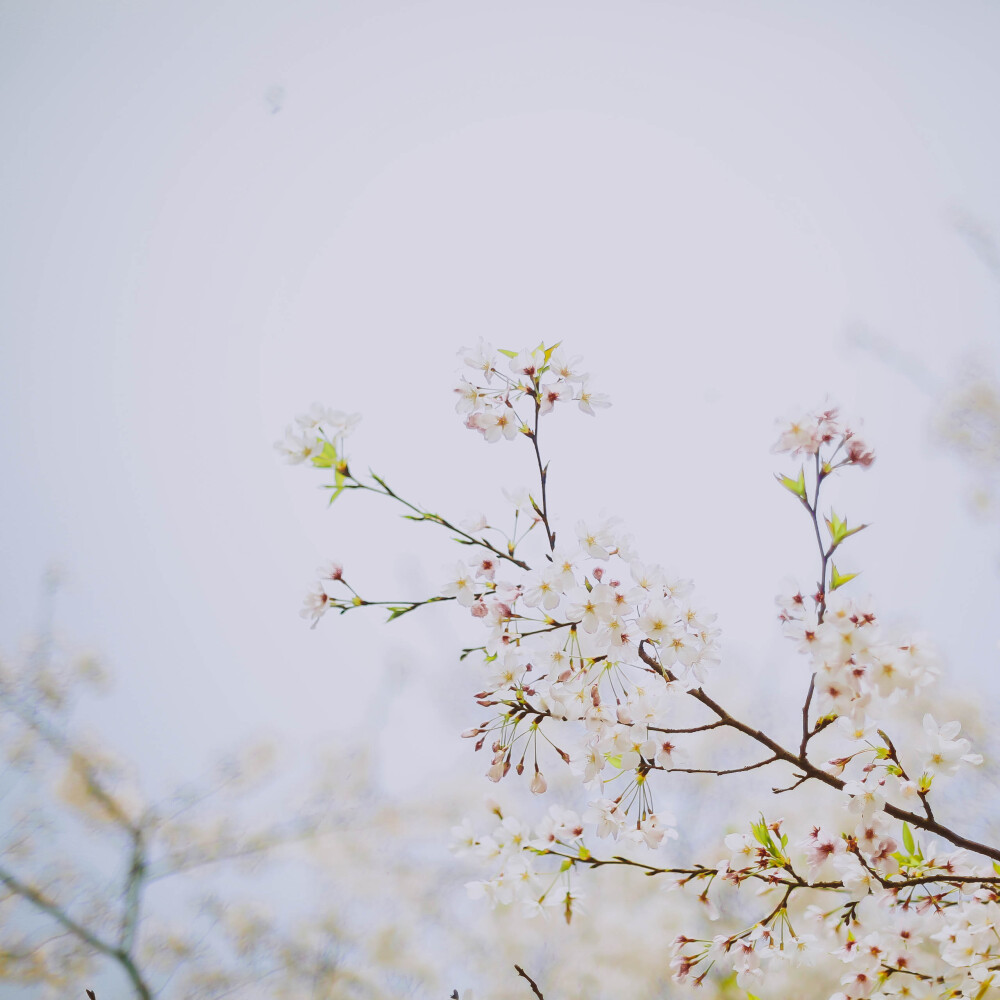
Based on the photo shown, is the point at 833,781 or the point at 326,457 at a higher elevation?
the point at 326,457

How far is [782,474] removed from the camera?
69cm

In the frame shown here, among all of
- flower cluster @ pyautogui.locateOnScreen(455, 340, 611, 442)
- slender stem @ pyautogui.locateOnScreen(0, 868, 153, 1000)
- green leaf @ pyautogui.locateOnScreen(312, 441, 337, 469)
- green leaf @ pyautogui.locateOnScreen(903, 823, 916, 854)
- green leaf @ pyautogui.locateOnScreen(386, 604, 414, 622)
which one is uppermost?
flower cluster @ pyautogui.locateOnScreen(455, 340, 611, 442)

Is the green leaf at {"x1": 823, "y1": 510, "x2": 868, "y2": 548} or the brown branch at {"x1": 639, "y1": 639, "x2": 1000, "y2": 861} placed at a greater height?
the green leaf at {"x1": 823, "y1": 510, "x2": 868, "y2": 548}

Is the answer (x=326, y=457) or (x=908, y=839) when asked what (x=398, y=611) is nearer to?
(x=326, y=457)

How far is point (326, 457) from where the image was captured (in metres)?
0.75

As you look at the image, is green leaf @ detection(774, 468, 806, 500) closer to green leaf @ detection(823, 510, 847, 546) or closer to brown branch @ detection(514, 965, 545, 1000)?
green leaf @ detection(823, 510, 847, 546)

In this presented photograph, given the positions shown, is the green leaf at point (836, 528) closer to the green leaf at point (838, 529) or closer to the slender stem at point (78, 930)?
the green leaf at point (838, 529)

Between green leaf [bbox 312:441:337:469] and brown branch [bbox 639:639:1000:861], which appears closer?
brown branch [bbox 639:639:1000:861]

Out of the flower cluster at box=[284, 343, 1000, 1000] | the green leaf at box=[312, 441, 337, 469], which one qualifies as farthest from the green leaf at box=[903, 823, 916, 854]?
the green leaf at box=[312, 441, 337, 469]

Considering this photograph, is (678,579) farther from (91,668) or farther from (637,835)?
(91,668)

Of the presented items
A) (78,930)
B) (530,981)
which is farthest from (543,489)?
(78,930)

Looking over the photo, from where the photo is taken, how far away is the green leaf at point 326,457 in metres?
0.75

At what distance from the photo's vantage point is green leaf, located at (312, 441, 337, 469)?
0.75 m

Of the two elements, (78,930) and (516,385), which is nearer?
(516,385)
